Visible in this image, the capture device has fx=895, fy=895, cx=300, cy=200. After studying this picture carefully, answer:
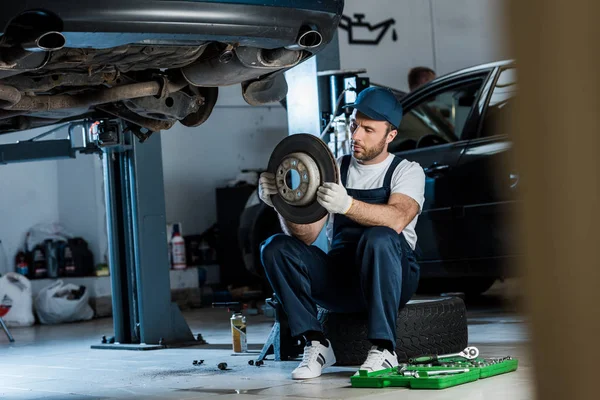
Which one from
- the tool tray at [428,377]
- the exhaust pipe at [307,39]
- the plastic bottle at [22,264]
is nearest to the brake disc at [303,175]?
the exhaust pipe at [307,39]

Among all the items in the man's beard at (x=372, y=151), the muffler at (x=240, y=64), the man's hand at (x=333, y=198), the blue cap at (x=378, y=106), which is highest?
the muffler at (x=240, y=64)

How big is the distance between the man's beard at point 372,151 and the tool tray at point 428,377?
2.58 feet

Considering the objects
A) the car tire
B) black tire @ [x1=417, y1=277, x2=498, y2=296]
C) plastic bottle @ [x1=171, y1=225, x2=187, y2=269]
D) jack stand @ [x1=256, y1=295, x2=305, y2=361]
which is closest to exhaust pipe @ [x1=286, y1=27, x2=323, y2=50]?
jack stand @ [x1=256, y1=295, x2=305, y2=361]

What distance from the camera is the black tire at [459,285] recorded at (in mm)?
6176

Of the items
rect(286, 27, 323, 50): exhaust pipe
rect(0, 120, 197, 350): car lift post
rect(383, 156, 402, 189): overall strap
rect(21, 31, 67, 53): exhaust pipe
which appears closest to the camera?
rect(21, 31, 67, 53): exhaust pipe

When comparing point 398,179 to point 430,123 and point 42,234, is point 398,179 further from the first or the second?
point 42,234

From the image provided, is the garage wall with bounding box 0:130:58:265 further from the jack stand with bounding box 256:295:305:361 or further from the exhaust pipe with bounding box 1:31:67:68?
the exhaust pipe with bounding box 1:31:67:68

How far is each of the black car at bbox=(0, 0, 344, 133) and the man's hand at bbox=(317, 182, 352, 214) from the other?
42 centimetres

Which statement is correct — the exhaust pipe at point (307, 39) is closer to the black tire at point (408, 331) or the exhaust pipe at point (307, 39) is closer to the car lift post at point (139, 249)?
the black tire at point (408, 331)

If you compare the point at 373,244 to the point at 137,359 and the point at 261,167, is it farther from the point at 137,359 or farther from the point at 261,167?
the point at 261,167

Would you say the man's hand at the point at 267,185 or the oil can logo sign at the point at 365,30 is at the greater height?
the oil can logo sign at the point at 365,30

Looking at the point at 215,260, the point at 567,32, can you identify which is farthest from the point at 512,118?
the point at 215,260

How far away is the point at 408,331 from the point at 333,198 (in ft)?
2.10

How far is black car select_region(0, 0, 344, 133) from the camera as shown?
7.50ft
